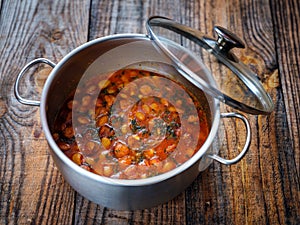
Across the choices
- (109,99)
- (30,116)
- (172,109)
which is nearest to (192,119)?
(172,109)

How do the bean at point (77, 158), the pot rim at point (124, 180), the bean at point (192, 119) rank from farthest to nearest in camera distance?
the bean at point (192, 119) < the bean at point (77, 158) < the pot rim at point (124, 180)

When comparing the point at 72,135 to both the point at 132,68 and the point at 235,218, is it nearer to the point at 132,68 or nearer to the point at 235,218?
the point at 132,68

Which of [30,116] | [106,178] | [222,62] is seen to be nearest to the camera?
[106,178]

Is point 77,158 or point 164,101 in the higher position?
point 164,101

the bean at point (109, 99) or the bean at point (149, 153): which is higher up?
the bean at point (109, 99)

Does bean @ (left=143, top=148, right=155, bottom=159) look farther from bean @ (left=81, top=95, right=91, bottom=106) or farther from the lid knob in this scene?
the lid knob

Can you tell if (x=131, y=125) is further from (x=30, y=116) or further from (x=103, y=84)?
(x=30, y=116)

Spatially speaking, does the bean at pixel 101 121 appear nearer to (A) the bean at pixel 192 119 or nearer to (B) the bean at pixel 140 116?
(B) the bean at pixel 140 116

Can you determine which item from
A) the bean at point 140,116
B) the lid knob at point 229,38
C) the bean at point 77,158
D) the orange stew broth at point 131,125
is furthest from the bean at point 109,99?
the lid knob at point 229,38
